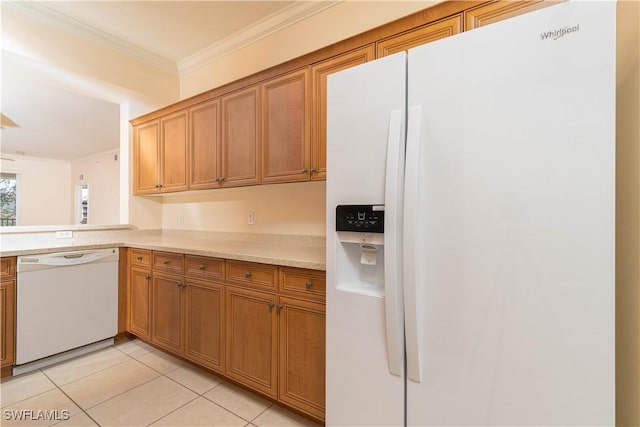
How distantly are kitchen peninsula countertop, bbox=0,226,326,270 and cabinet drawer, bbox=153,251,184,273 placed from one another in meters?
0.05

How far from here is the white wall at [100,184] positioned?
22.9ft

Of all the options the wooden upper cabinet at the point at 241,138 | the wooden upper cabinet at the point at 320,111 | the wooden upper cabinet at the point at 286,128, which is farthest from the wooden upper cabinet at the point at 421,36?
the wooden upper cabinet at the point at 241,138

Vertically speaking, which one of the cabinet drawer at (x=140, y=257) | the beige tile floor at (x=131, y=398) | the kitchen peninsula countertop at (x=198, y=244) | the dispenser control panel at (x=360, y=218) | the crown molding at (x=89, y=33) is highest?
the crown molding at (x=89, y=33)

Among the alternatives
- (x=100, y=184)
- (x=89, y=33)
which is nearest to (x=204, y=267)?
(x=89, y=33)

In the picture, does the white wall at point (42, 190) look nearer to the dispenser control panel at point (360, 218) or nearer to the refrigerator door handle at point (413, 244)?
the dispenser control panel at point (360, 218)

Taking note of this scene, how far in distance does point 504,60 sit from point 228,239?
2.57 metres

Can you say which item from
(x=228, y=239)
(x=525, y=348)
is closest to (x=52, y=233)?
(x=228, y=239)

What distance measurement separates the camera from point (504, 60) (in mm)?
917

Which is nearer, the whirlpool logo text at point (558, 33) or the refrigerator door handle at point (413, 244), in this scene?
the whirlpool logo text at point (558, 33)

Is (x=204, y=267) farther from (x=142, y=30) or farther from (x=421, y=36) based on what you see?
(x=142, y=30)

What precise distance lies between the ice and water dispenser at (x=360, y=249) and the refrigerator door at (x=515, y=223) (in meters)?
0.16

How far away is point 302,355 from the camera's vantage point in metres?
1.61

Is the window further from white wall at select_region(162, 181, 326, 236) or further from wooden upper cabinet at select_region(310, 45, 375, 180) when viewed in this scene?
wooden upper cabinet at select_region(310, 45, 375, 180)

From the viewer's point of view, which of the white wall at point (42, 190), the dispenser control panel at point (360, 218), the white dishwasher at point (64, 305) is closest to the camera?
the dispenser control panel at point (360, 218)
